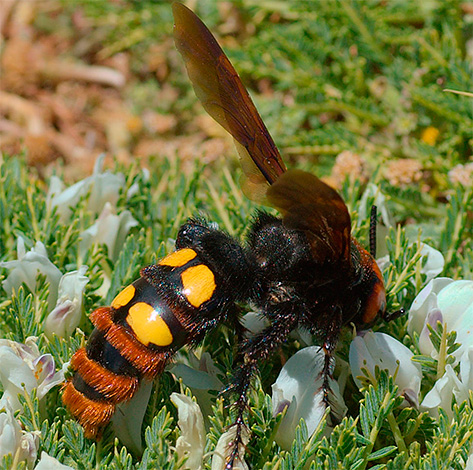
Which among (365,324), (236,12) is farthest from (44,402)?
(236,12)

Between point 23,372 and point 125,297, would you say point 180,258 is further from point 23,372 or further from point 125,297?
point 23,372

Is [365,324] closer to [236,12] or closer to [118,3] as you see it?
[236,12]

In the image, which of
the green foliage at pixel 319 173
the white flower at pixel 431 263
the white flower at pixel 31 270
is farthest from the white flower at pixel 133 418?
the white flower at pixel 431 263

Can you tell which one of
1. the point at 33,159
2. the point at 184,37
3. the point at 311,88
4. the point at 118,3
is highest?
the point at 184,37

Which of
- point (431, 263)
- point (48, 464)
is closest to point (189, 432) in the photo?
point (48, 464)

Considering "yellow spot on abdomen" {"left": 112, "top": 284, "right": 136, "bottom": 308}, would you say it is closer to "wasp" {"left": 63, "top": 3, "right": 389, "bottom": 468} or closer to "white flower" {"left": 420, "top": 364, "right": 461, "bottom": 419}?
"wasp" {"left": 63, "top": 3, "right": 389, "bottom": 468}

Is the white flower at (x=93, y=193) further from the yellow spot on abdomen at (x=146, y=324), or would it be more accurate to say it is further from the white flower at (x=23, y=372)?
the yellow spot on abdomen at (x=146, y=324)
